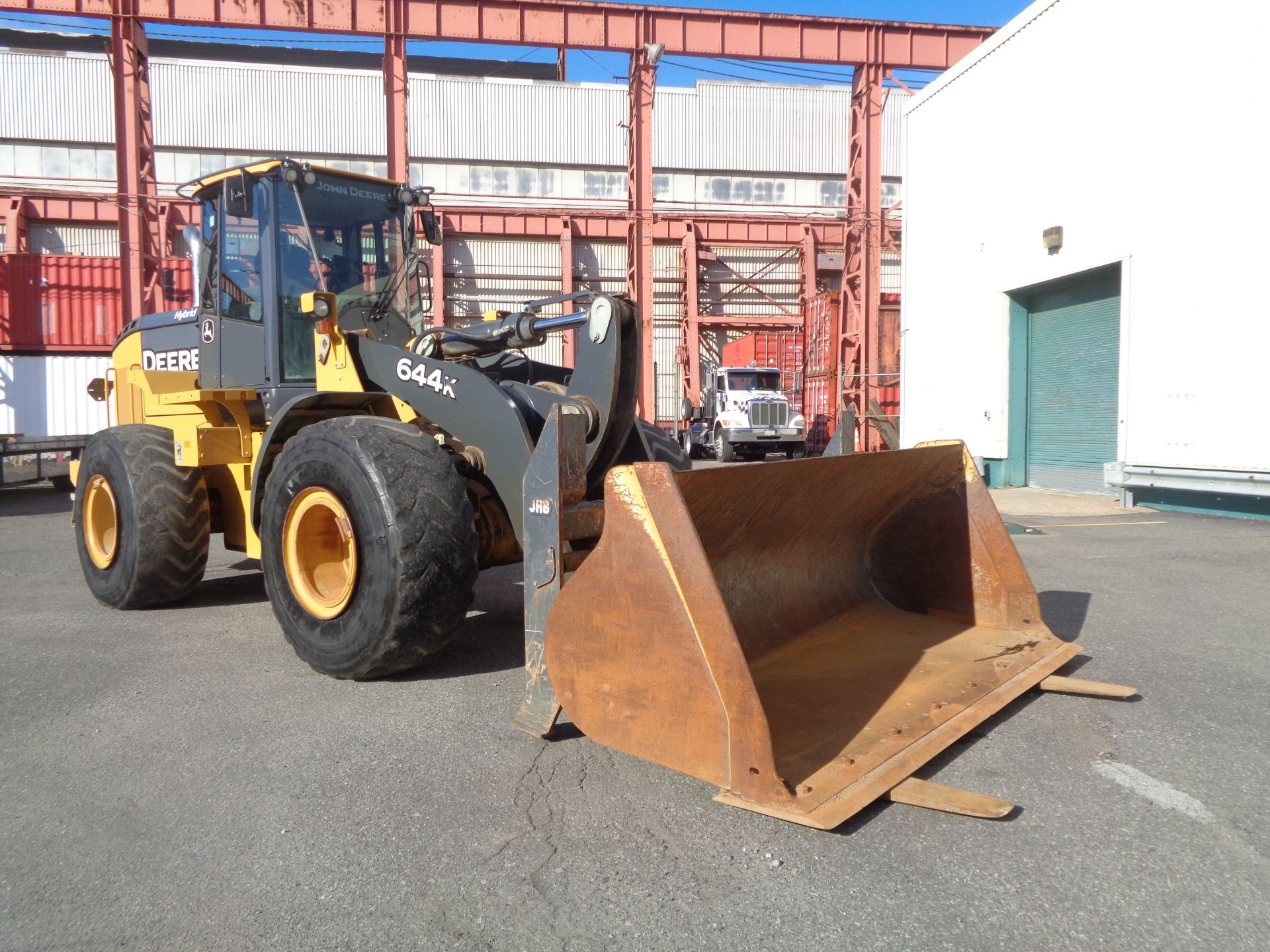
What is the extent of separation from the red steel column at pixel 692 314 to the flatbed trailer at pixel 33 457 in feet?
56.6

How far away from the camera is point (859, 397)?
2538 cm

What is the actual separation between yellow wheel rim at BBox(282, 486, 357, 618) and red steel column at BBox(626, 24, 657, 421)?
20735mm

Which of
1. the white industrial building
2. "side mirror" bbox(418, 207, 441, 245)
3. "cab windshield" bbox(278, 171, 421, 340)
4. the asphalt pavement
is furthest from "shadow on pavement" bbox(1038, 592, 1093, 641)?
the white industrial building

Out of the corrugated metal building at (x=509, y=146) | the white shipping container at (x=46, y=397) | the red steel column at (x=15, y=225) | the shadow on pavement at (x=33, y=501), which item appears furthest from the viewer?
the corrugated metal building at (x=509, y=146)

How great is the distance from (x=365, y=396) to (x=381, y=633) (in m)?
1.56

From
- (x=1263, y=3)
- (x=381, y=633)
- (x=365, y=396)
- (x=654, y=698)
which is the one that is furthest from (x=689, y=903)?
(x=1263, y=3)

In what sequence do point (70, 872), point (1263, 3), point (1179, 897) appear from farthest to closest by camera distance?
point (1263, 3)
point (70, 872)
point (1179, 897)

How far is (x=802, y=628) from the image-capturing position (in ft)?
14.6

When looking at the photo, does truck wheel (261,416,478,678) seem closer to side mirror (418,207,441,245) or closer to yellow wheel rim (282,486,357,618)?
yellow wheel rim (282,486,357,618)

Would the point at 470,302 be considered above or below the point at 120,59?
Answer: below

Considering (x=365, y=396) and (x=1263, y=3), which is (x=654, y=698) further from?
(x=1263, y=3)

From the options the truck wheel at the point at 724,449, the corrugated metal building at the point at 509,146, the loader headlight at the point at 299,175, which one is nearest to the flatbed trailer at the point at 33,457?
the loader headlight at the point at 299,175

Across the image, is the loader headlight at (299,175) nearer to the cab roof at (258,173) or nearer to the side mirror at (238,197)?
the cab roof at (258,173)

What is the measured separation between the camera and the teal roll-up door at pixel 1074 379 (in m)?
12.8
